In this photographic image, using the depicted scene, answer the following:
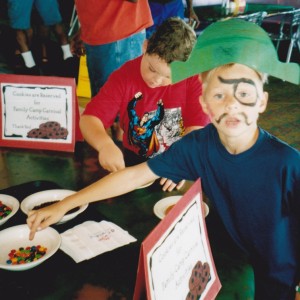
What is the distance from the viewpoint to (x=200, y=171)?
1282mm

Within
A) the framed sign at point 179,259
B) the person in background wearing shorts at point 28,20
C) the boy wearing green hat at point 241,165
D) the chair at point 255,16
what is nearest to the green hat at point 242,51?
the boy wearing green hat at point 241,165

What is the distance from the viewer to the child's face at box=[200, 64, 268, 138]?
1.05m

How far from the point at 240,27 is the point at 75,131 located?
100cm

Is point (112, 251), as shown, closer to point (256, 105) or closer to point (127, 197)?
point (127, 197)

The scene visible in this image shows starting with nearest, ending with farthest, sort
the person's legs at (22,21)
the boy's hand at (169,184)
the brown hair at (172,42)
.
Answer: the boy's hand at (169,184) < the brown hair at (172,42) < the person's legs at (22,21)

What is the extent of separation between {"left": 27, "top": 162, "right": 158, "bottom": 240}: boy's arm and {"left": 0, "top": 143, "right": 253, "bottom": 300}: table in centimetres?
5

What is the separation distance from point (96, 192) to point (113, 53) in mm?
1326

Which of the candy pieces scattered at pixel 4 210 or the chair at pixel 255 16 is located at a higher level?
the chair at pixel 255 16

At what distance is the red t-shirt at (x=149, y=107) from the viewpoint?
1.79 m

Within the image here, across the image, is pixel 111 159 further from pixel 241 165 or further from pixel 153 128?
pixel 241 165

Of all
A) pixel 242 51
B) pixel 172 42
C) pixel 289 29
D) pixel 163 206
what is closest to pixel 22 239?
pixel 163 206

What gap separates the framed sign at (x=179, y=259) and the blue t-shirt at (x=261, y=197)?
0.84ft

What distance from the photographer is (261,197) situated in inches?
44.6

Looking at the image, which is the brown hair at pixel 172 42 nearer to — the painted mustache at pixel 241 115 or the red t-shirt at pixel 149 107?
the red t-shirt at pixel 149 107
